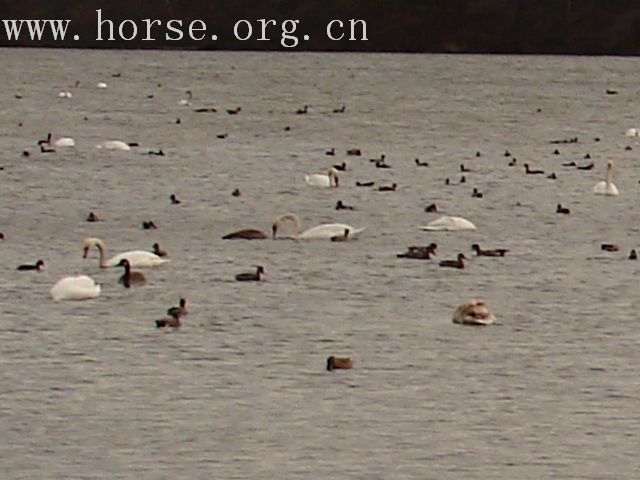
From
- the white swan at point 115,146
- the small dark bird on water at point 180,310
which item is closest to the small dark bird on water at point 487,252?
the small dark bird on water at point 180,310

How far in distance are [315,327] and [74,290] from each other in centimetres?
237

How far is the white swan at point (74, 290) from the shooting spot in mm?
20391

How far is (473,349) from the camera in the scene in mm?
18125

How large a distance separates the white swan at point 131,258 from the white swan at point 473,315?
415 cm

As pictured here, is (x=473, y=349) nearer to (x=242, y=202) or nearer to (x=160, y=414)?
(x=160, y=414)

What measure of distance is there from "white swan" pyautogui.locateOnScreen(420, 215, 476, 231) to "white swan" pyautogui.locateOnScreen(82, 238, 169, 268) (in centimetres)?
466

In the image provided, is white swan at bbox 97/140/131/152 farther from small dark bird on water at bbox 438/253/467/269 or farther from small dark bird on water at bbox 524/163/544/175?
small dark bird on water at bbox 438/253/467/269

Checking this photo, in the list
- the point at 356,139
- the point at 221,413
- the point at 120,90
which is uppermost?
the point at 120,90

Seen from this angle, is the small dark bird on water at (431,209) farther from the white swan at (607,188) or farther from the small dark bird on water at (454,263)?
the small dark bird on water at (454,263)

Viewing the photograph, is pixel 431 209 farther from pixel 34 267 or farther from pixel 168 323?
pixel 168 323

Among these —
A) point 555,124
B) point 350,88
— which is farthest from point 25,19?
point 555,124

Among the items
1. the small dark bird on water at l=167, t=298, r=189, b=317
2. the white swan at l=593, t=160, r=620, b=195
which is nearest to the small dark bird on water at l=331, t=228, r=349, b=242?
the small dark bird on water at l=167, t=298, r=189, b=317

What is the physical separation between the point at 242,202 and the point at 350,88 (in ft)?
175

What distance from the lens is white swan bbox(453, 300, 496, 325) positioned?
19.5m
